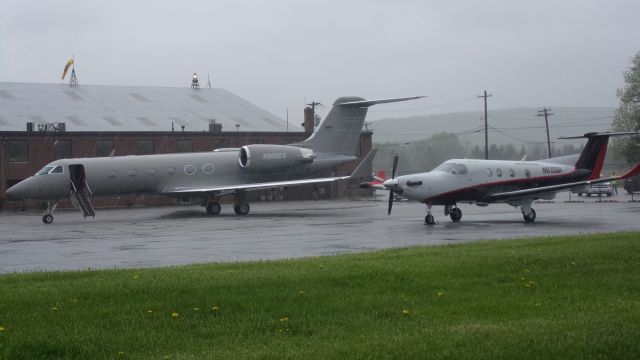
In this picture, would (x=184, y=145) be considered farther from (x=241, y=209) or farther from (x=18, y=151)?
(x=241, y=209)

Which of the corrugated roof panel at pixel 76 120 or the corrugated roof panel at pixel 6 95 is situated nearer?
the corrugated roof panel at pixel 76 120

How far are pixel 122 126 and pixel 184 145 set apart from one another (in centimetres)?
464

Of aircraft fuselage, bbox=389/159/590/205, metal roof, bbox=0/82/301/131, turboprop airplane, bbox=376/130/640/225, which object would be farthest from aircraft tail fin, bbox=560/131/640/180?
metal roof, bbox=0/82/301/131

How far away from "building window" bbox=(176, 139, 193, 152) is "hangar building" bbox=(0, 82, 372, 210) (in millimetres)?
70

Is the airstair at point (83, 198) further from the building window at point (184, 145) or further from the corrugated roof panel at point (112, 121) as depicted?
the corrugated roof panel at point (112, 121)

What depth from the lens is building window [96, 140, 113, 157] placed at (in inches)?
2158

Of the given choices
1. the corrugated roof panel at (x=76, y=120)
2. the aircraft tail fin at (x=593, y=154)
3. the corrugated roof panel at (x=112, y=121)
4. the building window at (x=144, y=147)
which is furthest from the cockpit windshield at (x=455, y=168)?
the corrugated roof panel at (x=76, y=120)

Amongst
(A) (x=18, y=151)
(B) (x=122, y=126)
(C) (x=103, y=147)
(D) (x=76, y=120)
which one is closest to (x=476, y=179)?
(C) (x=103, y=147)

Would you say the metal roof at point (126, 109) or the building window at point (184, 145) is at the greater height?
A: the metal roof at point (126, 109)

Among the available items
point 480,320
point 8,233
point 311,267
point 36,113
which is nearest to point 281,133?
point 36,113

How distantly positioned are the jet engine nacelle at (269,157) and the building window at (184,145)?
16.3 meters

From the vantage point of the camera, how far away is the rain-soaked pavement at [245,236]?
17500 mm

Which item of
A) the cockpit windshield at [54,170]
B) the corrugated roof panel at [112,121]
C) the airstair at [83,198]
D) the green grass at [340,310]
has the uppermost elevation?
the corrugated roof panel at [112,121]

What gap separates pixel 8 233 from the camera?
2761 cm
